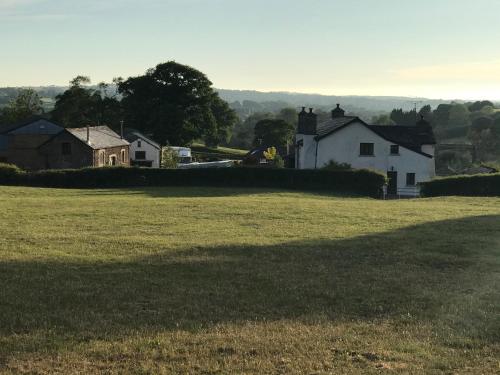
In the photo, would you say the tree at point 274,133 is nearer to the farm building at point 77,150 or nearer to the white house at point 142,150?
the white house at point 142,150

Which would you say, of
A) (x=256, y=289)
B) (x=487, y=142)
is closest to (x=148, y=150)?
(x=256, y=289)

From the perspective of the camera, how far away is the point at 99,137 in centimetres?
6469

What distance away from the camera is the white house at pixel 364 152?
52688 millimetres

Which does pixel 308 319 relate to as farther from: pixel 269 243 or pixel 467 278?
pixel 269 243

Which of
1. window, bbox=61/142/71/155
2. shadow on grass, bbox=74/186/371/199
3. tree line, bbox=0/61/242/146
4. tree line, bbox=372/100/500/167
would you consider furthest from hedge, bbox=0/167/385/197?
tree line, bbox=372/100/500/167

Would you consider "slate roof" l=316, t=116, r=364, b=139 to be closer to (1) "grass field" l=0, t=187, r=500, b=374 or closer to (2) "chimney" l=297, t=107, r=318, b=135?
(2) "chimney" l=297, t=107, r=318, b=135

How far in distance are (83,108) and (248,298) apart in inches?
3533

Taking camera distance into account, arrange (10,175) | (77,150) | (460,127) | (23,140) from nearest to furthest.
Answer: (10,175)
(77,150)
(23,140)
(460,127)

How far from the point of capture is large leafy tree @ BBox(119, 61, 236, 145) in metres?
81.9

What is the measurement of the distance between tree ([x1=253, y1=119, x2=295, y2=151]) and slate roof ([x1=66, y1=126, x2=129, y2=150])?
36212 mm

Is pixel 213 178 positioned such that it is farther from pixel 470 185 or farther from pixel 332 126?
pixel 470 185

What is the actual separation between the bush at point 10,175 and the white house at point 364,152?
2593cm

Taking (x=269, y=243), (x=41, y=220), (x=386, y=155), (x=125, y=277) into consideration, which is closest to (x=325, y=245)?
(x=269, y=243)

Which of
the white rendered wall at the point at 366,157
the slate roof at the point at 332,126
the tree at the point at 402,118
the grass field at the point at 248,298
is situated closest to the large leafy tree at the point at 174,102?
the slate roof at the point at 332,126
